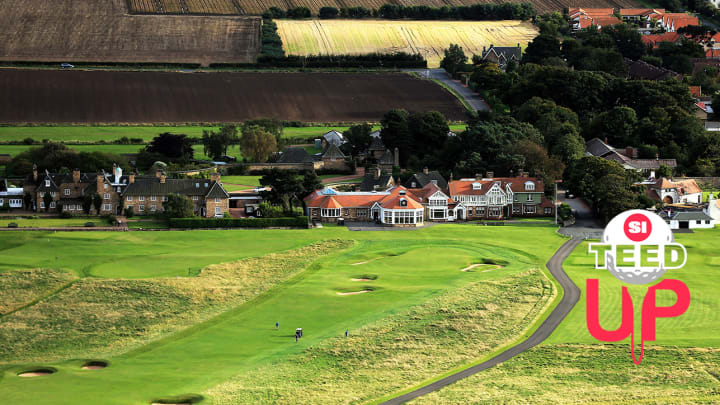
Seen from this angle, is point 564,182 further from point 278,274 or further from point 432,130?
point 278,274

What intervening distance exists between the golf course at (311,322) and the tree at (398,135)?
3947cm

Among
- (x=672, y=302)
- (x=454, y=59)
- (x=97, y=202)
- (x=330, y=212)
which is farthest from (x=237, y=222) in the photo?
(x=454, y=59)

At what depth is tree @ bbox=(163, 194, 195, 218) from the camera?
10706 cm

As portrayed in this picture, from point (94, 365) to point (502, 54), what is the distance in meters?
144

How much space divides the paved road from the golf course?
72321 mm

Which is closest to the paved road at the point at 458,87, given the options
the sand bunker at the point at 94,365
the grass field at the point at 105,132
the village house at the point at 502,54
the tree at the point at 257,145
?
the village house at the point at 502,54

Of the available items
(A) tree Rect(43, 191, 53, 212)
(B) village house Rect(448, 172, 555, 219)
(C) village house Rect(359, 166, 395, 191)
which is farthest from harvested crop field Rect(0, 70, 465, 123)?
(B) village house Rect(448, 172, 555, 219)

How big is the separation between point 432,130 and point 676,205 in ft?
119

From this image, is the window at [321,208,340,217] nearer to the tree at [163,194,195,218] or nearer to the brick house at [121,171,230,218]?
the brick house at [121,171,230,218]

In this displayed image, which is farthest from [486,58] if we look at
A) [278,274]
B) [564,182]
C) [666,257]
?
[278,274]

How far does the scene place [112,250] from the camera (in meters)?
94.2

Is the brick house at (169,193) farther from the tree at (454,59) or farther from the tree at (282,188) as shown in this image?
the tree at (454,59)

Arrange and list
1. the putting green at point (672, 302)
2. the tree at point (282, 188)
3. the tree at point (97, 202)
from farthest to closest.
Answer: the tree at point (282, 188) → the tree at point (97, 202) → the putting green at point (672, 302)

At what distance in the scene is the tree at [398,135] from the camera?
13950 centimetres
